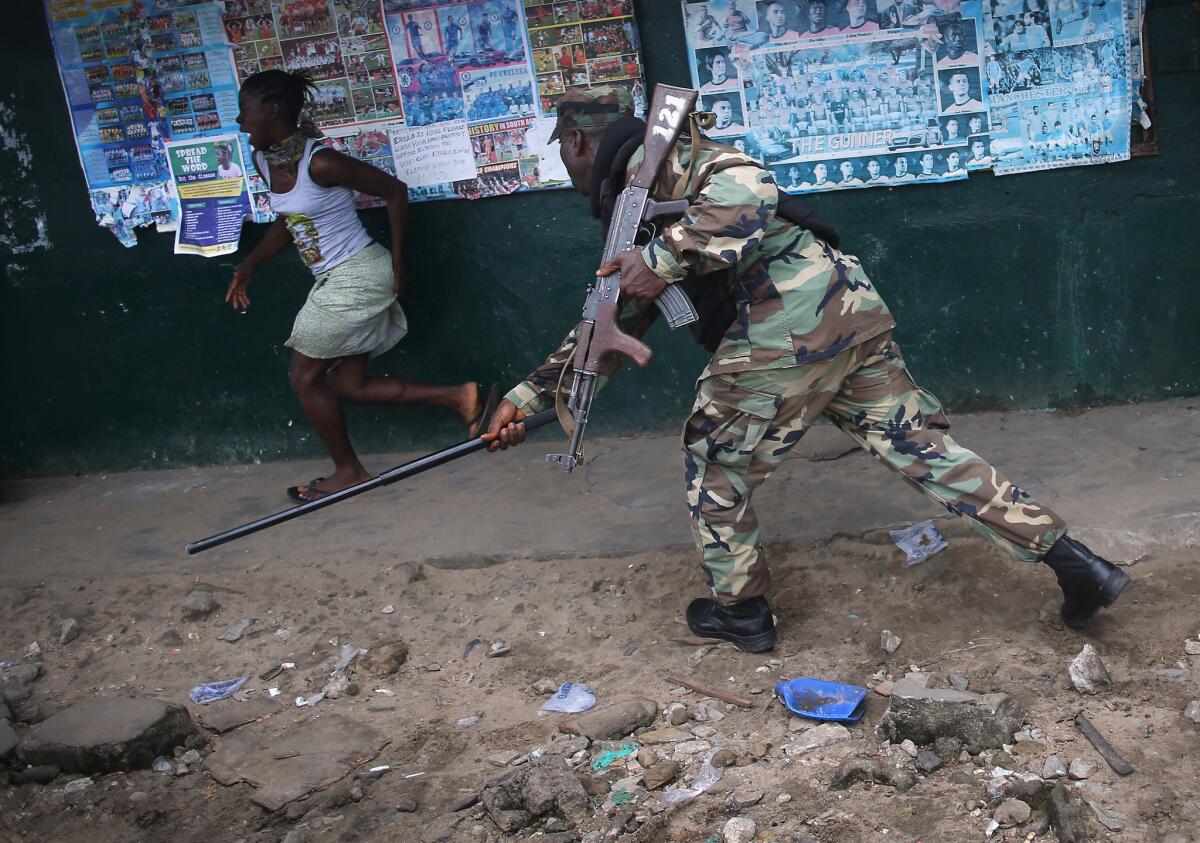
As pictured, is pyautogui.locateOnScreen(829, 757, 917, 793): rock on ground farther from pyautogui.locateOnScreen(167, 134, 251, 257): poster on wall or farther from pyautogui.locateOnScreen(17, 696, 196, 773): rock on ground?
pyautogui.locateOnScreen(167, 134, 251, 257): poster on wall

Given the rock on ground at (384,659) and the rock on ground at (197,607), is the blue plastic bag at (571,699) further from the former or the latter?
the rock on ground at (197,607)

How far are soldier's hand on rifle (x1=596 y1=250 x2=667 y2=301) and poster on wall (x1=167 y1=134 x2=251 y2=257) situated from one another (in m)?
2.62

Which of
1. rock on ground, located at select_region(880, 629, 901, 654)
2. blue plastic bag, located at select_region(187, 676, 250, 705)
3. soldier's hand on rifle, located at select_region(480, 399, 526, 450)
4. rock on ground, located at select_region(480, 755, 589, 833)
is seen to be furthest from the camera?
blue plastic bag, located at select_region(187, 676, 250, 705)

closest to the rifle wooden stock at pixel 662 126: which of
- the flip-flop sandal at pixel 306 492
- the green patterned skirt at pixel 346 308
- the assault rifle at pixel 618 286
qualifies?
the assault rifle at pixel 618 286

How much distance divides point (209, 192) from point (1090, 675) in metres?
3.98

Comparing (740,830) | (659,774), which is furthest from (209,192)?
(740,830)

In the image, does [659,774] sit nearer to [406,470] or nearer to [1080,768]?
[1080,768]

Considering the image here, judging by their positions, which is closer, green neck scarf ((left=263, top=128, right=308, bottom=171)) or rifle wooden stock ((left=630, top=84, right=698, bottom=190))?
rifle wooden stock ((left=630, top=84, right=698, bottom=190))

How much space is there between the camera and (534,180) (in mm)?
5098

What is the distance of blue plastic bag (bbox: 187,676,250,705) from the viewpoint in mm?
4043

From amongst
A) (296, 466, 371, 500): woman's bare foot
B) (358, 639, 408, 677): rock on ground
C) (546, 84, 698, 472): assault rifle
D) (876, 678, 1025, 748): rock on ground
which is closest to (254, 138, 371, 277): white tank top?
(296, 466, 371, 500): woman's bare foot

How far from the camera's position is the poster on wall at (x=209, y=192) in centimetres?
533

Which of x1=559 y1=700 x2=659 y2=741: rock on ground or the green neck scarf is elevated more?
the green neck scarf

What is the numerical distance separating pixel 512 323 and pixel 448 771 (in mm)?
2378
